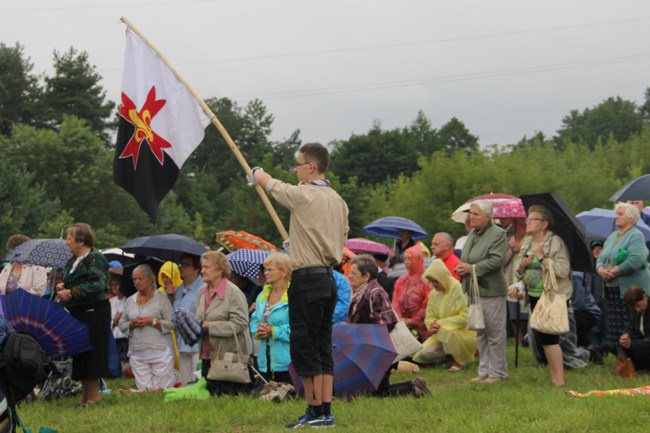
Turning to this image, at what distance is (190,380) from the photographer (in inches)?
513

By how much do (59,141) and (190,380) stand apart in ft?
143

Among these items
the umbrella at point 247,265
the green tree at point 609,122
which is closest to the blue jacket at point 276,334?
the umbrella at point 247,265

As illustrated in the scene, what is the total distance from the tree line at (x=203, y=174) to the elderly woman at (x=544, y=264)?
3517 cm

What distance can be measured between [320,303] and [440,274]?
530 centimetres

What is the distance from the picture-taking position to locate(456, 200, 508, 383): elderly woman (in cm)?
1095

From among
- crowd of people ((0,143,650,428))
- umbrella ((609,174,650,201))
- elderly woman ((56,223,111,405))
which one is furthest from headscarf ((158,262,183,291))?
umbrella ((609,174,650,201))

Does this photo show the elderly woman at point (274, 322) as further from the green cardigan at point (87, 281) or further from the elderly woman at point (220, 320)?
the green cardigan at point (87, 281)

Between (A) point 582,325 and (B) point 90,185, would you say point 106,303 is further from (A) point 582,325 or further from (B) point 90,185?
(B) point 90,185

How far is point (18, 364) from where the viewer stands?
709 cm

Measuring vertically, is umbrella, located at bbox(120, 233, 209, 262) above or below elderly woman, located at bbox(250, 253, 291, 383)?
above

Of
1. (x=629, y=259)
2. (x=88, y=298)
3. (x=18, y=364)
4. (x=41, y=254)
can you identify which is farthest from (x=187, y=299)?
(x=18, y=364)

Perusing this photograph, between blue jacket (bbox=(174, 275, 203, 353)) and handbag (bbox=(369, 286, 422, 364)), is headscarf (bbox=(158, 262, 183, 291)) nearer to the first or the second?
blue jacket (bbox=(174, 275, 203, 353))

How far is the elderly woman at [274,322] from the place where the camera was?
36.2 ft

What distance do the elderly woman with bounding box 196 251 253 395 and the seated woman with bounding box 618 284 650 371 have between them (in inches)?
157
